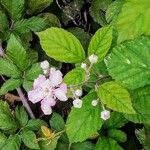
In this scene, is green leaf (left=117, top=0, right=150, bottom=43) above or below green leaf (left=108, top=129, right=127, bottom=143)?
above

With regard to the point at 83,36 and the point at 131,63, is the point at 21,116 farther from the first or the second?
the point at 131,63

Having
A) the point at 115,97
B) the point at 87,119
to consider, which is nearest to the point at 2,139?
the point at 87,119

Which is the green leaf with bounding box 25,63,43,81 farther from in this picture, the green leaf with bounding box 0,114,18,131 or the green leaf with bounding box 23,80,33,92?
the green leaf with bounding box 0,114,18,131

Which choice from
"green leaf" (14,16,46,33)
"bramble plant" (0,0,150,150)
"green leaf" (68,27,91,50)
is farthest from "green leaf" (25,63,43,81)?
"green leaf" (68,27,91,50)

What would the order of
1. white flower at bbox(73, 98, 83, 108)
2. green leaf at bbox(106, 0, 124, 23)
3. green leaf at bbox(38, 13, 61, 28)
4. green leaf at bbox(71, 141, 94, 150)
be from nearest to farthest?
white flower at bbox(73, 98, 83, 108)
green leaf at bbox(106, 0, 124, 23)
green leaf at bbox(71, 141, 94, 150)
green leaf at bbox(38, 13, 61, 28)

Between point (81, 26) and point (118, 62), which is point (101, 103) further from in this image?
point (81, 26)

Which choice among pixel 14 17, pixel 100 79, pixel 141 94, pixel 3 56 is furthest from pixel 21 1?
pixel 141 94

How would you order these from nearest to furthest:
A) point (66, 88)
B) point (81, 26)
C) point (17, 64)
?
1. point (66, 88)
2. point (17, 64)
3. point (81, 26)
